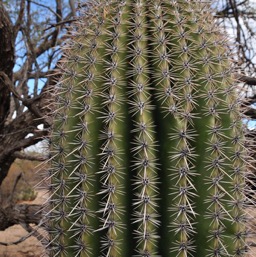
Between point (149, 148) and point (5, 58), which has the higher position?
point (5, 58)

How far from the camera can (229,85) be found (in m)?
1.80

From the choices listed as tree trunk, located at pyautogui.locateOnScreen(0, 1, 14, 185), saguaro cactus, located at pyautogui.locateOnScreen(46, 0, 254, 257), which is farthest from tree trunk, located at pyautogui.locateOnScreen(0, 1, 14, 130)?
saguaro cactus, located at pyautogui.locateOnScreen(46, 0, 254, 257)

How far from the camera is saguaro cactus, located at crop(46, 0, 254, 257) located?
1.58 m

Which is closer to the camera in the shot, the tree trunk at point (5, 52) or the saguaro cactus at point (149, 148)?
the saguaro cactus at point (149, 148)

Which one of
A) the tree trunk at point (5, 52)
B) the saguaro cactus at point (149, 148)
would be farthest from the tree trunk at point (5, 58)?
the saguaro cactus at point (149, 148)

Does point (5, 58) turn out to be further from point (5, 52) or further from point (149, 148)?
point (149, 148)

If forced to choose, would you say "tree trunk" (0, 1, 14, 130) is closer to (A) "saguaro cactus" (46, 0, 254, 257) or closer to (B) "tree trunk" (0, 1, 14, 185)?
(B) "tree trunk" (0, 1, 14, 185)

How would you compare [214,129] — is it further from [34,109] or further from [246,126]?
[34,109]

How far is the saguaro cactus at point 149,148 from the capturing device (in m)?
1.58

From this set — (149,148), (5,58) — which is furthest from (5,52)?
(149,148)

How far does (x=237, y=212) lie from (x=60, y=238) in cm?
67

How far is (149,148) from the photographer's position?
1.58 meters

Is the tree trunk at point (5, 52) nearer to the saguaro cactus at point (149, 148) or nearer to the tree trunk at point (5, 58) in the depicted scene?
the tree trunk at point (5, 58)

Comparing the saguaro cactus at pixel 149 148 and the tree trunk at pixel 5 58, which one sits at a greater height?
the tree trunk at pixel 5 58
